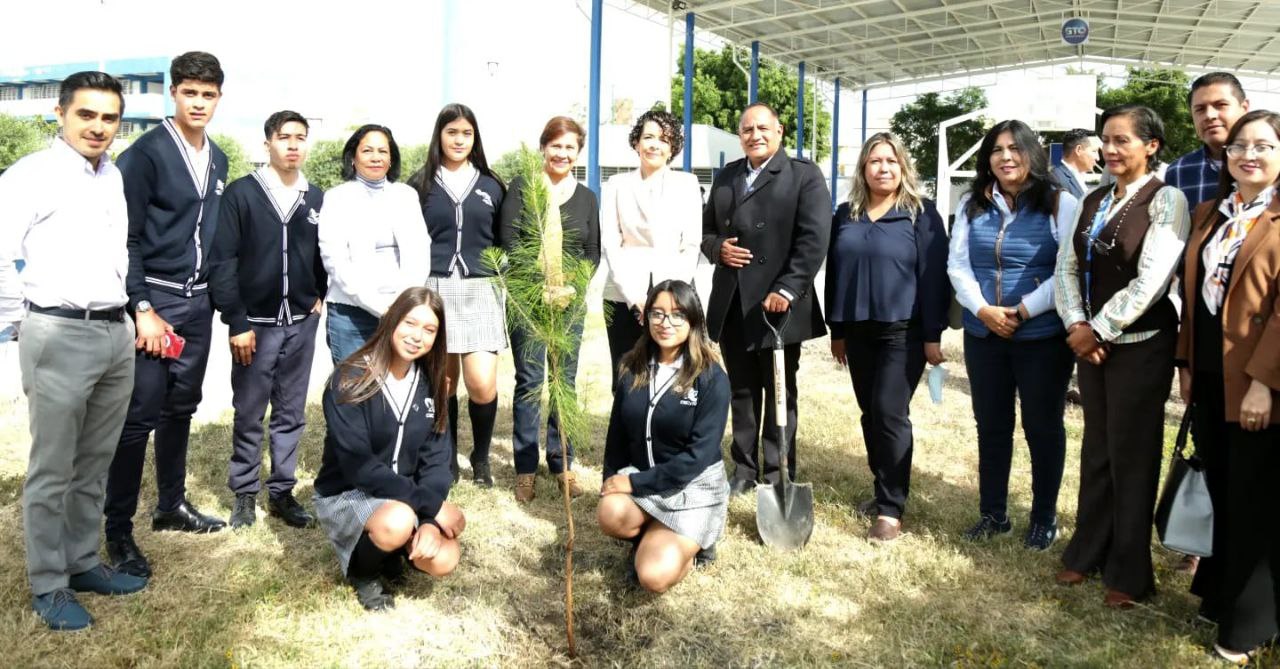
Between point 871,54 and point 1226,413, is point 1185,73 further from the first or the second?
point 1226,413

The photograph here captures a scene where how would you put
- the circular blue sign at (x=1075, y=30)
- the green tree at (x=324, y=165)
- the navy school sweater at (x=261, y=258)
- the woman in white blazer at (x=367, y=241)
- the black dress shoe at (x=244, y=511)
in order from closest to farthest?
the navy school sweater at (x=261, y=258), the woman in white blazer at (x=367, y=241), the black dress shoe at (x=244, y=511), the circular blue sign at (x=1075, y=30), the green tree at (x=324, y=165)

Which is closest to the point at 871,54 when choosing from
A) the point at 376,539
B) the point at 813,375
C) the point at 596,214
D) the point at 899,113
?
the point at 899,113

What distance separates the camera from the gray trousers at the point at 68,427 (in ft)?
9.27

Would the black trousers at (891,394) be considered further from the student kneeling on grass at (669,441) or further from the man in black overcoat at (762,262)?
the student kneeling on grass at (669,441)

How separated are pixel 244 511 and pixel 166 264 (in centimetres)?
117

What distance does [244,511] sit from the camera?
3924 mm

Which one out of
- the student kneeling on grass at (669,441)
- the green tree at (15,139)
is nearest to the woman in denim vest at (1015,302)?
the student kneeling on grass at (669,441)

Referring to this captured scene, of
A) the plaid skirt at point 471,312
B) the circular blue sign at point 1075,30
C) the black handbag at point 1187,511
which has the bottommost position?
the black handbag at point 1187,511

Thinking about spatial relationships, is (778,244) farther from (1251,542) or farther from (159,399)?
(159,399)

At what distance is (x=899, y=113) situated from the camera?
3625 centimetres

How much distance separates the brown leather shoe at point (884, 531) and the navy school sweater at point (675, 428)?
2.95 ft

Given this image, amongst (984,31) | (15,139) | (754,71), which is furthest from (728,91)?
(15,139)

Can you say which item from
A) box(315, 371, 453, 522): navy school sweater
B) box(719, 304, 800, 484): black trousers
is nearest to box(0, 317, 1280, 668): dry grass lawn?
box(719, 304, 800, 484): black trousers

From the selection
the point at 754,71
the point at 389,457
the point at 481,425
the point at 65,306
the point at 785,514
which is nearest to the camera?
the point at 65,306
